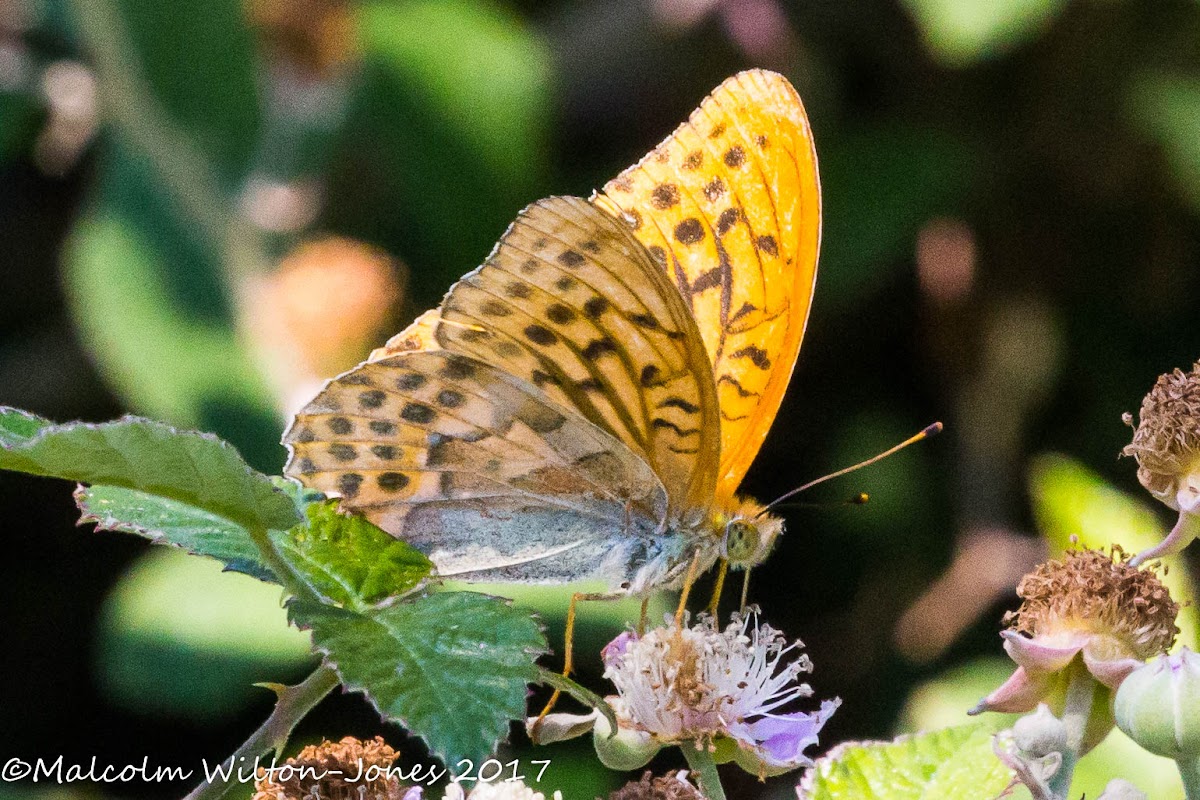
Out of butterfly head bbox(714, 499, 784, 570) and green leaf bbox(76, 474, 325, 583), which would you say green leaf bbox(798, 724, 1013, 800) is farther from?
green leaf bbox(76, 474, 325, 583)

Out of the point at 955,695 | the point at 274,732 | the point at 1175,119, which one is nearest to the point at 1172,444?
the point at 274,732

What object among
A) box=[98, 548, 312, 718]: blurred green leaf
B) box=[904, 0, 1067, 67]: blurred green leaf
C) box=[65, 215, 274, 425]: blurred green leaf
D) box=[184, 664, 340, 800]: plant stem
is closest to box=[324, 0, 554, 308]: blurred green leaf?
box=[65, 215, 274, 425]: blurred green leaf

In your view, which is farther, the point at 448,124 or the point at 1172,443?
the point at 448,124

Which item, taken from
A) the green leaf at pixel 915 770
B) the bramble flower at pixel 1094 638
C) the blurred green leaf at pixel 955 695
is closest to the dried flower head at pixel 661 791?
the green leaf at pixel 915 770

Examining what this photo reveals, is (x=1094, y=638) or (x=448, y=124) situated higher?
(x=448, y=124)

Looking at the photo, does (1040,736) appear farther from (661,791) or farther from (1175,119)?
(1175,119)

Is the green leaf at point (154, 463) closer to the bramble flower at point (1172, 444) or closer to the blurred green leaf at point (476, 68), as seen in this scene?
the bramble flower at point (1172, 444)

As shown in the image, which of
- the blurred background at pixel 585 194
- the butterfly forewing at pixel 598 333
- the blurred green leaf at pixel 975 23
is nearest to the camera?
A: the butterfly forewing at pixel 598 333
